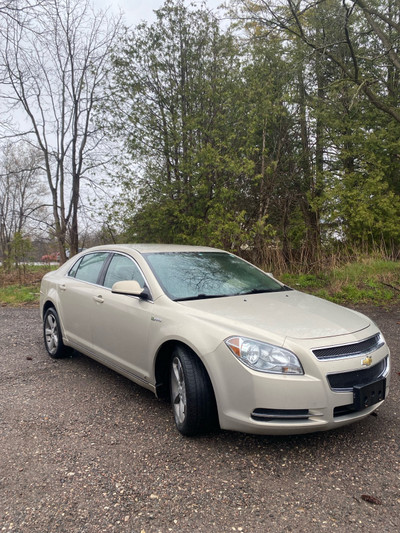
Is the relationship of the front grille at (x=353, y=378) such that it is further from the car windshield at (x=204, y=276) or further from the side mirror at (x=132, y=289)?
the side mirror at (x=132, y=289)

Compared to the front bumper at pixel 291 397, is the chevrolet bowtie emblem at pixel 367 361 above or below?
above

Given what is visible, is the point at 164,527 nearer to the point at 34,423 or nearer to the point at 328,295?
the point at 34,423

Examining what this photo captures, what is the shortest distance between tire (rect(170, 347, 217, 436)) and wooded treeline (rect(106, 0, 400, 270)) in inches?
289

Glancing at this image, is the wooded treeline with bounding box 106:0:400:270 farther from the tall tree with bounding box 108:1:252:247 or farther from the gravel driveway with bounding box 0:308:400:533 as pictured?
the gravel driveway with bounding box 0:308:400:533

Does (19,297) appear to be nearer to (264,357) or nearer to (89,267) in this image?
(89,267)

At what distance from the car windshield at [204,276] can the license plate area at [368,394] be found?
1.41 meters

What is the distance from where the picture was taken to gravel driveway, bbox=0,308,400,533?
2.21 meters

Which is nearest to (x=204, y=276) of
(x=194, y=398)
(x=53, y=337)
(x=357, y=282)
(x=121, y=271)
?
(x=121, y=271)

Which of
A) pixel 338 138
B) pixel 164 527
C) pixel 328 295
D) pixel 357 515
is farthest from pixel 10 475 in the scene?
pixel 338 138

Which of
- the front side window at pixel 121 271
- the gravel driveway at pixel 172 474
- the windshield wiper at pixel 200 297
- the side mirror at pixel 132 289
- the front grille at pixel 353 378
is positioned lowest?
the gravel driveway at pixel 172 474

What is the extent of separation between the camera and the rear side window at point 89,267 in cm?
472

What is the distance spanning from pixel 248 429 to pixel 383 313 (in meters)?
5.98

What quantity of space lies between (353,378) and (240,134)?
29.7ft

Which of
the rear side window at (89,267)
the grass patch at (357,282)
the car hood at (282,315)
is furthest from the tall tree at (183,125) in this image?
the car hood at (282,315)
